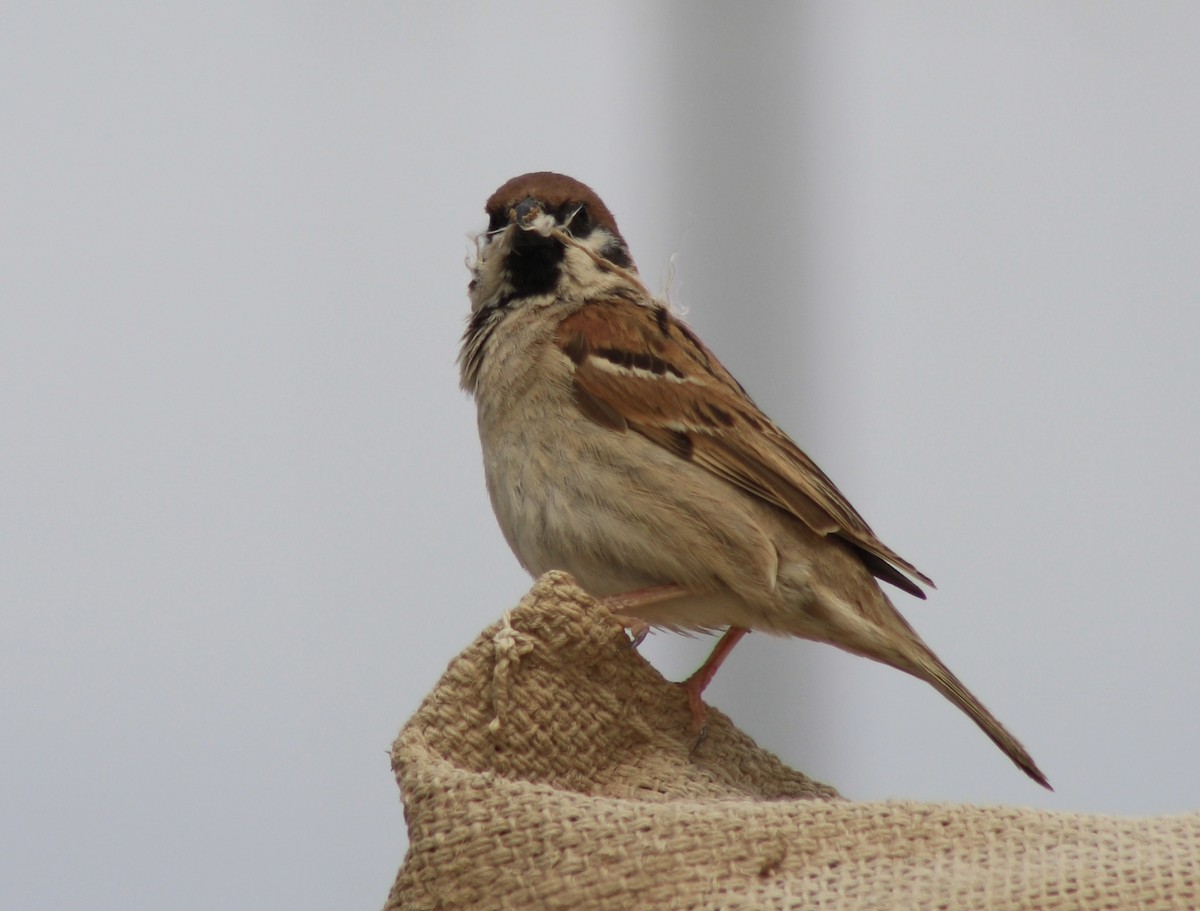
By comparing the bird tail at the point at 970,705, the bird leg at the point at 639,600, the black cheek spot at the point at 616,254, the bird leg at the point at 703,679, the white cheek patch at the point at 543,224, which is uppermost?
the white cheek patch at the point at 543,224

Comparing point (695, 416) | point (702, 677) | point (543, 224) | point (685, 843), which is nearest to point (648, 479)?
point (695, 416)

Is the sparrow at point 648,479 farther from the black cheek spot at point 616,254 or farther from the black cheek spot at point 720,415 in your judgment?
the black cheek spot at point 616,254

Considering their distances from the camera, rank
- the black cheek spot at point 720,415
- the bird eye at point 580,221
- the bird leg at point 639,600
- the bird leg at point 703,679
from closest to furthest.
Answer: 1. the bird leg at point 703,679
2. the bird leg at point 639,600
3. the black cheek spot at point 720,415
4. the bird eye at point 580,221

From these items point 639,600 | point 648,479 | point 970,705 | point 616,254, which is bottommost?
point 970,705

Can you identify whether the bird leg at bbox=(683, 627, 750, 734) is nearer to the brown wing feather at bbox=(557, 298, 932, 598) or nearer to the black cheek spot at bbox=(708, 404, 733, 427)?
the brown wing feather at bbox=(557, 298, 932, 598)

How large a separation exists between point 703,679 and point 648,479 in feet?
1.36

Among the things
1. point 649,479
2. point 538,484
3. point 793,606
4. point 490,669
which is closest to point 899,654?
point 793,606

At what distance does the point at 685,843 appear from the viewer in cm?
145

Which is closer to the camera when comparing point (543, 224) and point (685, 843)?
point (685, 843)

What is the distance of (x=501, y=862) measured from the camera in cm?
150

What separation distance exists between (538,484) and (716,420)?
1.36 feet

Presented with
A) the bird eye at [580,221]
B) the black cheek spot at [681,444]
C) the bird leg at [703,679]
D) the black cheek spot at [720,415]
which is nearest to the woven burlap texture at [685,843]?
the bird leg at [703,679]

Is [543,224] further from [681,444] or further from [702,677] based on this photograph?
[702,677]

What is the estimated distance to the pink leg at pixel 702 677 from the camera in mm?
1944
